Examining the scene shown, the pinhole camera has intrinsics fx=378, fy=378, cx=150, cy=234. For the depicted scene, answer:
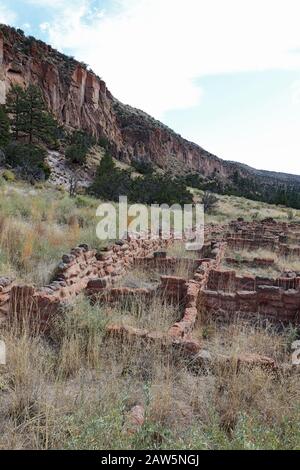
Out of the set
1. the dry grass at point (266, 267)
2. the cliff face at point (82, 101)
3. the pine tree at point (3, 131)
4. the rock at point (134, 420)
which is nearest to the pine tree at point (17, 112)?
the pine tree at point (3, 131)

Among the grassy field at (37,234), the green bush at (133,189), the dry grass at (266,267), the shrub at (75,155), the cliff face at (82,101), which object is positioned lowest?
the dry grass at (266,267)

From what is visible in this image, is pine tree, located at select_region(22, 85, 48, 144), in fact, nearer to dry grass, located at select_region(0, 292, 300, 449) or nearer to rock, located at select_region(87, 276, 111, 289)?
rock, located at select_region(87, 276, 111, 289)

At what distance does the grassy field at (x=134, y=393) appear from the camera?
94.9 inches

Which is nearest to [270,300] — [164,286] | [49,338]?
[164,286]

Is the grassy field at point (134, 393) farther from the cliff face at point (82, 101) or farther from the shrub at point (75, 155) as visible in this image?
the cliff face at point (82, 101)

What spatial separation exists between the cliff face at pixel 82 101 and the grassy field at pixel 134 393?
117ft

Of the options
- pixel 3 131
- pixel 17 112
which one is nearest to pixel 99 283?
pixel 3 131

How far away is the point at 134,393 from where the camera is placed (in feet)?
9.95

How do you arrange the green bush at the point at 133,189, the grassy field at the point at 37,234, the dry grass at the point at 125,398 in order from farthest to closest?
1. the green bush at the point at 133,189
2. the grassy field at the point at 37,234
3. the dry grass at the point at 125,398

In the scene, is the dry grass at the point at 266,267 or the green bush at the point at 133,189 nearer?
the dry grass at the point at 266,267

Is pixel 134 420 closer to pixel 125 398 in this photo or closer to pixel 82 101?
pixel 125 398

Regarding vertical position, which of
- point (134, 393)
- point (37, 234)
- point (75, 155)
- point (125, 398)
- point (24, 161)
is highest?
point (75, 155)

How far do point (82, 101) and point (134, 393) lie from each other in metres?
65.1

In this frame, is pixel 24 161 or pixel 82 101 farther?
pixel 82 101
